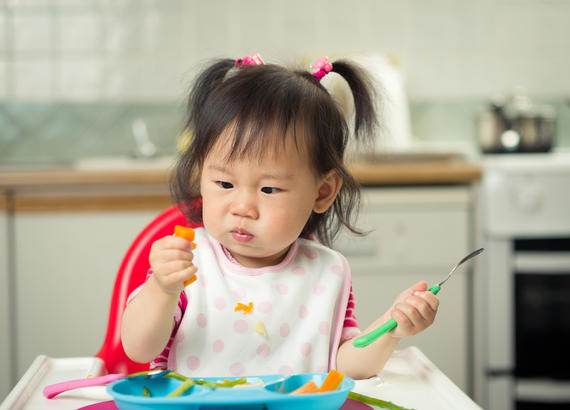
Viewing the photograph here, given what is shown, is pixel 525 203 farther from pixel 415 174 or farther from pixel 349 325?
pixel 349 325

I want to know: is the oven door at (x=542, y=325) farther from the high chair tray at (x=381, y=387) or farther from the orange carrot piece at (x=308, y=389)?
the orange carrot piece at (x=308, y=389)

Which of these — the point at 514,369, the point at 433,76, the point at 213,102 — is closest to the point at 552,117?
the point at 433,76

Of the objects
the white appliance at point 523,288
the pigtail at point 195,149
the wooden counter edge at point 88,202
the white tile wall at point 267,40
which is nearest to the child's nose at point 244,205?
the pigtail at point 195,149

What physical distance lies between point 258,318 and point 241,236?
0.14 meters

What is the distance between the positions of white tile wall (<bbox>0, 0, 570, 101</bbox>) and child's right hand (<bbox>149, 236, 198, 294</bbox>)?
201 cm

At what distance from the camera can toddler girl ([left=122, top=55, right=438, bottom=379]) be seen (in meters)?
0.82

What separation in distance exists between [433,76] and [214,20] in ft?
3.05

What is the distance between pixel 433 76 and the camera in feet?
9.11

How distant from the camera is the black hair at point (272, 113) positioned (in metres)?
0.85

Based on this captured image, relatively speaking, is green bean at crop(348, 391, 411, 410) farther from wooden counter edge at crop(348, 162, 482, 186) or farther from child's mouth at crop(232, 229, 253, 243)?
wooden counter edge at crop(348, 162, 482, 186)

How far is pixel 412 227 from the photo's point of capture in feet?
6.91

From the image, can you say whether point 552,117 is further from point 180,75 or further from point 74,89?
point 74,89

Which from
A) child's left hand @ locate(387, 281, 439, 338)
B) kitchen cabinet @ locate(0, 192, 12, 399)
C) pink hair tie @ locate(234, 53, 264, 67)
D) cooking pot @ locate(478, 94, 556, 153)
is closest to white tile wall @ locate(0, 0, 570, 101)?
cooking pot @ locate(478, 94, 556, 153)

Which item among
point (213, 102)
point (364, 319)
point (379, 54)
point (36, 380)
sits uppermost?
point (379, 54)
